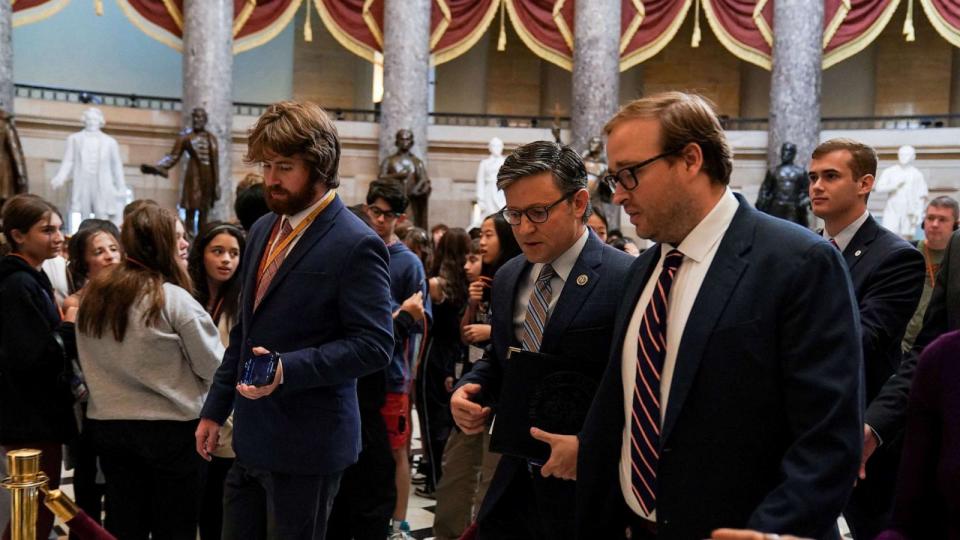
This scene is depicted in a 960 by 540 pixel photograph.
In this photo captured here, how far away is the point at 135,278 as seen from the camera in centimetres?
300

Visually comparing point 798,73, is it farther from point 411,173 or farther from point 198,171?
point 198,171

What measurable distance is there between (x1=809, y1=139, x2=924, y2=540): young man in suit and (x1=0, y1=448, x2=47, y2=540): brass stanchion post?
241 centimetres

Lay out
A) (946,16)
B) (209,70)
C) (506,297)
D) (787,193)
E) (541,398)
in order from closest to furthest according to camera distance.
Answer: (541,398)
(506,297)
(787,193)
(209,70)
(946,16)

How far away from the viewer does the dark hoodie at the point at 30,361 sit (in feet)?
10.9

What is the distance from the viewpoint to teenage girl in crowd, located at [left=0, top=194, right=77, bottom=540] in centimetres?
333

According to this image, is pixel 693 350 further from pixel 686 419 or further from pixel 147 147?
pixel 147 147

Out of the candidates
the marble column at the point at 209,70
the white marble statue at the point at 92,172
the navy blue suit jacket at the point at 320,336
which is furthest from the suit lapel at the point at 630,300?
the marble column at the point at 209,70

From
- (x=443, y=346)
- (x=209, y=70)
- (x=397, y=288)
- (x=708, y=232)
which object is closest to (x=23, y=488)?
(x=397, y=288)

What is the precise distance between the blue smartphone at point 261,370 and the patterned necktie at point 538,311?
622mm

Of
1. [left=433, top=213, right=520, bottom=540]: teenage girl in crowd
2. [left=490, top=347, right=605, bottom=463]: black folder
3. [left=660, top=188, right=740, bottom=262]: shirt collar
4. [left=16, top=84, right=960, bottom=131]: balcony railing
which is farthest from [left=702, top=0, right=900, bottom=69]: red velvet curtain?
[left=660, top=188, right=740, bottom=262]: shirt collar

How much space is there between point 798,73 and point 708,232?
13797 mm

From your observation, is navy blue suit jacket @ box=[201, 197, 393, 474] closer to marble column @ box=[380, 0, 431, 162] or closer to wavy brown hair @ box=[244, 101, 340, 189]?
wavy brown hair @ box=[244, 101, 340, 189]

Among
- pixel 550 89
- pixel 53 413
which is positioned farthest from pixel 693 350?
pixel 550 89

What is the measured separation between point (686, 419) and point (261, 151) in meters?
1.35
